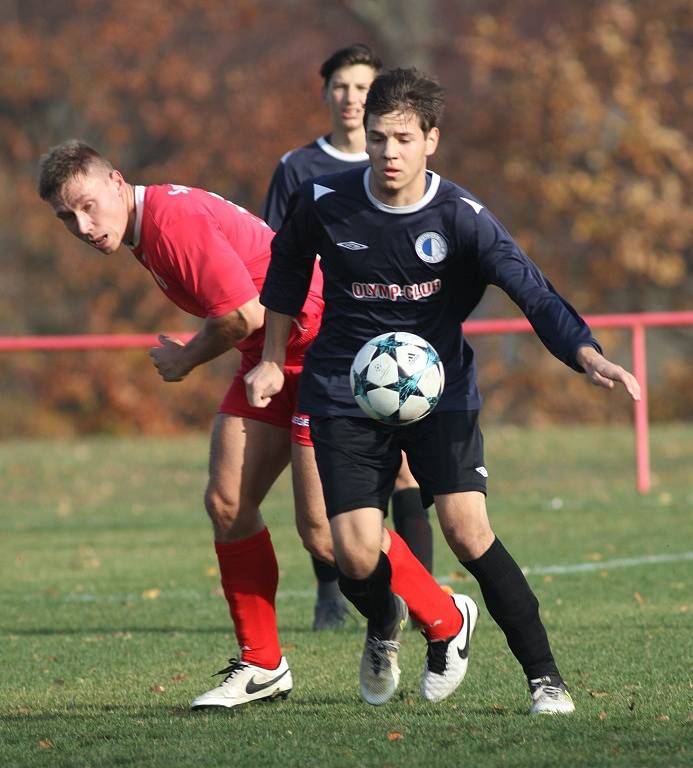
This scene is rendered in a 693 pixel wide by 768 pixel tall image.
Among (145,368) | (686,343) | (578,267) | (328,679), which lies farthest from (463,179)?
(328,679)

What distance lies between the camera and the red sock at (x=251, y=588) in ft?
18.6

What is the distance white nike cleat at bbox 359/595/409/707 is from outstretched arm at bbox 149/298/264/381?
Answer: 1144 mm

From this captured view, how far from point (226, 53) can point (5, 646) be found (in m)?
19.3

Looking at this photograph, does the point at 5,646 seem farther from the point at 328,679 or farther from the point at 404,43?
the point at 404,43

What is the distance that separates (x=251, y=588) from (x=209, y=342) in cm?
93

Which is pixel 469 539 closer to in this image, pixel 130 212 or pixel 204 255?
pixel 204 255

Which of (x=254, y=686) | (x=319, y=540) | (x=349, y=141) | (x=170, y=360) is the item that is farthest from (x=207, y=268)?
(x=349, y=141)

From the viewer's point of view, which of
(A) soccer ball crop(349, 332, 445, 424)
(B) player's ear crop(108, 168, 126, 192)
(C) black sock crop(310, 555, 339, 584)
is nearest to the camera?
(A) soccer ball crop(349, 332, 445, 424)

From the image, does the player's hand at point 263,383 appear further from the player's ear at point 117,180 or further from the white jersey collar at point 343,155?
the white jersey collar at point 343,155

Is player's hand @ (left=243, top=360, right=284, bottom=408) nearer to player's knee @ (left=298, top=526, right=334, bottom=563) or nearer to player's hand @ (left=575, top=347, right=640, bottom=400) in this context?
player's knee @ (left=298, top=526, right=334, bottom=563)

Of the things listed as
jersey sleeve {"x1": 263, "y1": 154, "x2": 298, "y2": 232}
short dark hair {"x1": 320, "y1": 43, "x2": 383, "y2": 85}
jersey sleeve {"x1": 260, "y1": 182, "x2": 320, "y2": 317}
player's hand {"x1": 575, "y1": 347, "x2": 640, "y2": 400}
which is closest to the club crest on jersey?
jersey sleeve {"x1": 260, "y1": 182, "x2": 320, "y2": 317}

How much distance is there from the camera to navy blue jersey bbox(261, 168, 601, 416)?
4961 millimetres

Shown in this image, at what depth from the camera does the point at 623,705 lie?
5.19 meters

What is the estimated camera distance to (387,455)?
5211 millimetres
